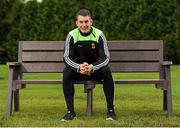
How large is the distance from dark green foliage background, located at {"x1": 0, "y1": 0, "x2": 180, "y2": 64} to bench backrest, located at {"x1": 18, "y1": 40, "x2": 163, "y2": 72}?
15718 millimetres

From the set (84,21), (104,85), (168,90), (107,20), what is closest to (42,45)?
(84,21)

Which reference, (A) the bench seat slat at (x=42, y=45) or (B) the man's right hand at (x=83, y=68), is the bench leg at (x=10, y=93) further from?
(B) the man's right hand at (x=83, y=68)

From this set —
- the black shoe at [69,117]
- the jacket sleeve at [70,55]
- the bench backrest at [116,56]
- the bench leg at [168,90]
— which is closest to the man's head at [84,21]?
the jacket sleeve at [70,55]

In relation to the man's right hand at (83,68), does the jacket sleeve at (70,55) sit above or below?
above

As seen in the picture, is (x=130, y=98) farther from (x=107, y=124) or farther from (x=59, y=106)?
(x=107, y=124)

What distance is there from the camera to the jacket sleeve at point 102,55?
7.71 m

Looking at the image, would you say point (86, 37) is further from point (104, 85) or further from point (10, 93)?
point (10, 93)

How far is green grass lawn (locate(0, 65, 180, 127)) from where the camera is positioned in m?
7.35

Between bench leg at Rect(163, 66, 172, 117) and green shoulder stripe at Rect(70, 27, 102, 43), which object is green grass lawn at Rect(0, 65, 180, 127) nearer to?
bench leg at Rect(163, 66, 172, 117)

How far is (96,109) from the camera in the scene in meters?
9.15

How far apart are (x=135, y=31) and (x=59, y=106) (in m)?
15.3

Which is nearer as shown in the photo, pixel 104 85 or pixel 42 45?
pixel 104 85

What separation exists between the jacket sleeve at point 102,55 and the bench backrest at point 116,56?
2.48 ft

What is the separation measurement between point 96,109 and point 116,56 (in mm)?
1017
